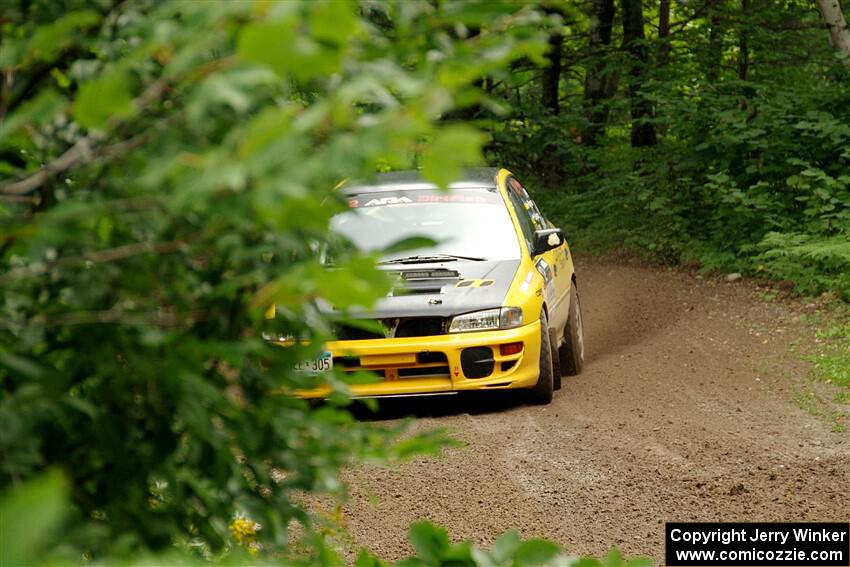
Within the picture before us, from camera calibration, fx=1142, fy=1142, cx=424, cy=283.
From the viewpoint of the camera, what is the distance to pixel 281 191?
1.23 metres

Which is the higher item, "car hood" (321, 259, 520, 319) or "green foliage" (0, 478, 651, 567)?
"green foliage" (0, 478, 651, 567)

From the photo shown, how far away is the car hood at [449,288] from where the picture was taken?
26.6 feet

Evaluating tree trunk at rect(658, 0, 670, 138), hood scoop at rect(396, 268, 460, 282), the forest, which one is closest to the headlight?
hood scoop at rect(396, 268, 460, 282)

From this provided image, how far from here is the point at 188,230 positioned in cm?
165

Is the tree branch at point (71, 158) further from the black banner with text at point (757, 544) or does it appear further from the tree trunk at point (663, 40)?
the tree trunk at point (663, 40)

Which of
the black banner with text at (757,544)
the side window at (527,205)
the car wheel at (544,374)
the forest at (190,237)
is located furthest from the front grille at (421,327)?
the forest at (190,237)

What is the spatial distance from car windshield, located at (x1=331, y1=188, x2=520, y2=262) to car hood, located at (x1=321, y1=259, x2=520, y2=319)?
0.13 metres

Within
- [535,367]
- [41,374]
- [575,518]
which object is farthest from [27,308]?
[535,367]

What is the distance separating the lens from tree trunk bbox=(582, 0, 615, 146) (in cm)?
2256

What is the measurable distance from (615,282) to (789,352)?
5786 millimetres

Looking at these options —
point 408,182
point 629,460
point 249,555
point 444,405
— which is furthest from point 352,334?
point 249,555

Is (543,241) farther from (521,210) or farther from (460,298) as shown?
(460,298)

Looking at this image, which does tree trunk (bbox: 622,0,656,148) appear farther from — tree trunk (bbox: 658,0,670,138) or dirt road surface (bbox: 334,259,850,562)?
dirt road surface (bbox: 334,259,850,562)

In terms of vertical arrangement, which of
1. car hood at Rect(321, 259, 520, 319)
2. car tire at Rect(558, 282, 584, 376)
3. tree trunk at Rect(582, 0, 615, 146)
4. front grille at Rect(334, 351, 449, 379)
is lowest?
tree trunk at Rect(582, 0, 615, 146)
